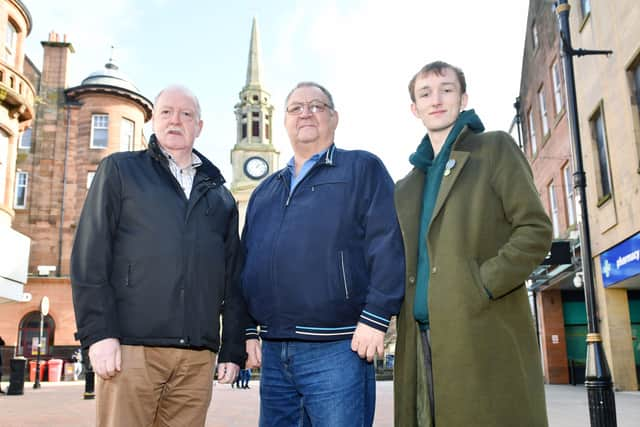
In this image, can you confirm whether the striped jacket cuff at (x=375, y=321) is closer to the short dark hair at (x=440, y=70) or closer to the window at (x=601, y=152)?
the short dark hair at (x=440, y=70)

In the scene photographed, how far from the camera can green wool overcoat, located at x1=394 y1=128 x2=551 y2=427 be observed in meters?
3.25

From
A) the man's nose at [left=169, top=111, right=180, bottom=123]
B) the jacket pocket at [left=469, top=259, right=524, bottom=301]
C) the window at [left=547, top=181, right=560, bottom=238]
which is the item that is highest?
the window at [left=547, top=181, right=560, bottom=238]

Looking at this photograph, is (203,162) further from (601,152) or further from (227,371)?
(601,152)

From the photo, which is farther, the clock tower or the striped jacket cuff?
the clock tower

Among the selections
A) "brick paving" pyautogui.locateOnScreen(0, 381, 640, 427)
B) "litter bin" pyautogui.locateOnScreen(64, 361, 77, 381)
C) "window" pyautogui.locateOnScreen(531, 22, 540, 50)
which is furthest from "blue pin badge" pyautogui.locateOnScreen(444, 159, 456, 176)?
"litter bin" pyautogui.locateOnScreen(64, 361, 77, 381)

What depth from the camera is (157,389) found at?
3.63 m

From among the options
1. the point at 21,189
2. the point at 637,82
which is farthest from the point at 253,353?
the point at 21,189

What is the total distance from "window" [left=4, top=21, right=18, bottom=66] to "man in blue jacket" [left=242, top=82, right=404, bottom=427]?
22.0m

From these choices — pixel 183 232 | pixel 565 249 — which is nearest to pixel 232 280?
pixel 183 232

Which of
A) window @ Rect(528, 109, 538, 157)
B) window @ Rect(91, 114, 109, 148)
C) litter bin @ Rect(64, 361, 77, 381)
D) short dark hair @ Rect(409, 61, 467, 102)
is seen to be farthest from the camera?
window @ Rect(91, 114, 109, 148)

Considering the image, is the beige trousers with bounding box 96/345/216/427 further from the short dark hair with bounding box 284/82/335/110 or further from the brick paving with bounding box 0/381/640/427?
the brick paving with bounding box 0/381/640/427

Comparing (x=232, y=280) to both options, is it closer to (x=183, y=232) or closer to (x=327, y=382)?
(x=183, y=232)

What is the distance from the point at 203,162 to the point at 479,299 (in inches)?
83.1

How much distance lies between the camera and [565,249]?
17156 millimetres
